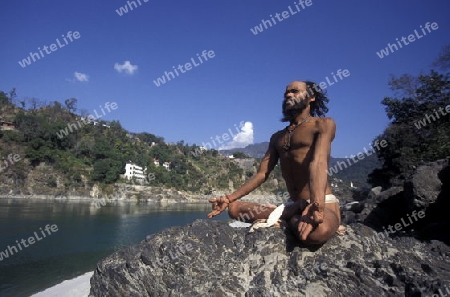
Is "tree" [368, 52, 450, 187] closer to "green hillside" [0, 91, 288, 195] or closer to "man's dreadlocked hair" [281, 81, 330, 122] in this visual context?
"man's dreadlocked hair" [281, 81, 330, 122]

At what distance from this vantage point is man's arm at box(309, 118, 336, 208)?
8.06 feet

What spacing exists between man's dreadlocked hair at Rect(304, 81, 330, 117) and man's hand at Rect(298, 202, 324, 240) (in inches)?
48.6

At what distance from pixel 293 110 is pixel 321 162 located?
0.72 meters

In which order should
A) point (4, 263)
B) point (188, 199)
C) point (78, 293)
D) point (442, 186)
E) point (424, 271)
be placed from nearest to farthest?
point (424, 271) < point (442, 186) < point (78, 293) < point (4, 263) < point (188, 199)

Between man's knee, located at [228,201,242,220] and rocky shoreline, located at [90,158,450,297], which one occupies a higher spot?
man's knee, located at [228,201,242,220]

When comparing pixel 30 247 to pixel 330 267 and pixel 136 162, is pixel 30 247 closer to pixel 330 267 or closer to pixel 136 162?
pixel 330 267

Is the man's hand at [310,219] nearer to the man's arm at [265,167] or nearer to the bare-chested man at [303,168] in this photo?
the bare-chested man at [303,168]

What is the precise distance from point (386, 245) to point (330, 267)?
0.57 m

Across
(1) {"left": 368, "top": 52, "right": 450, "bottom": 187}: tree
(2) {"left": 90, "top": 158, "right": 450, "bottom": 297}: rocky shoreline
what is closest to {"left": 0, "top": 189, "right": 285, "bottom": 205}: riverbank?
(1) {"left": 368, "top": 52, "right": 450, "bottom": 187}: tree

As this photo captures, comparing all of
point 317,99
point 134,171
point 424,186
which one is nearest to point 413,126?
point 424,186

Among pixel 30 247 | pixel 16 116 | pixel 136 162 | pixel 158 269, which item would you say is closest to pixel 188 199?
pixel 136 162

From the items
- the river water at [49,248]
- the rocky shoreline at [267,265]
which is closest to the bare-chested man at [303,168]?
the rocky shoreline at [267,265]

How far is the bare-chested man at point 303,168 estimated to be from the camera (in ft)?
7.90

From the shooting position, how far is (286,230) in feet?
9.00
